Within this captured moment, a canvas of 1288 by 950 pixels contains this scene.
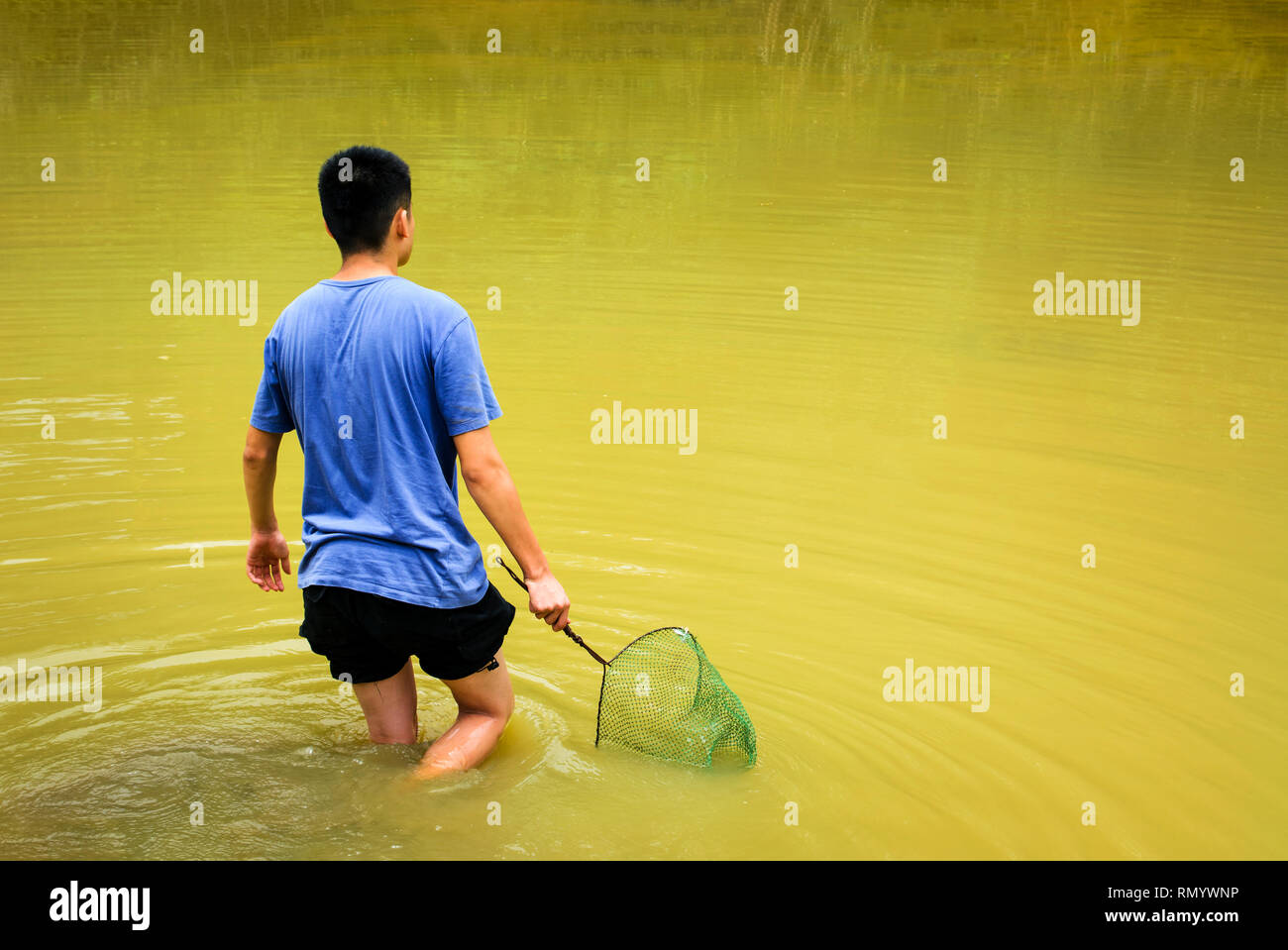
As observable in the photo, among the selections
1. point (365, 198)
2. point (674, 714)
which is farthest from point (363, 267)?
point (674, 714)

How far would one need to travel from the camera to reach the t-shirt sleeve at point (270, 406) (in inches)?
123

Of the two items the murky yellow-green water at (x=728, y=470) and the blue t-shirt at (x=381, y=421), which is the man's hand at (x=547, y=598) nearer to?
the blue t-shirt at (x=381, y=421)

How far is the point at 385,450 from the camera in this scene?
3010mm

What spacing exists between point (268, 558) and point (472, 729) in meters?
0.71

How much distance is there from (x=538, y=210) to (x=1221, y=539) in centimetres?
695

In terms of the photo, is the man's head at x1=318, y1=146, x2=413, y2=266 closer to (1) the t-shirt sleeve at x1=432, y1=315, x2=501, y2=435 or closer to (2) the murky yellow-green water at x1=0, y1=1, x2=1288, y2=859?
(1) the t-shirt sleeve at x1=432, y1=315, x2=501, y2=435

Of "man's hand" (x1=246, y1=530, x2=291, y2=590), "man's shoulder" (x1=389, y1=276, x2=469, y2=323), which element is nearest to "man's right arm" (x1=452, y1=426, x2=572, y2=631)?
"man's shoulder" (x1=389, y1=276, x2=469, y2=323)

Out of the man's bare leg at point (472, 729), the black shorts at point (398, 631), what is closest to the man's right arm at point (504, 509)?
the black shorts at point (398, 631)

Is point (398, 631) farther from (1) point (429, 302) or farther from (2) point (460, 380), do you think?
(1) point (429, 302)

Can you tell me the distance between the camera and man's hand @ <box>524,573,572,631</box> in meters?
3.07

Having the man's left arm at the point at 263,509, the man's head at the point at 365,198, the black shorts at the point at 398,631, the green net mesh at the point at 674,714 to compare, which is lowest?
the green net mesh at the point at 674,714

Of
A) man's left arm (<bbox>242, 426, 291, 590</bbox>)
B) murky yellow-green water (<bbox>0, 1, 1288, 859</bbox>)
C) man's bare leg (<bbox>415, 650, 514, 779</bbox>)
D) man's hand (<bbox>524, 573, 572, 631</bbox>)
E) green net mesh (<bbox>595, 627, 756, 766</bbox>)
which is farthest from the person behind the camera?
green net mesh (<bbox>595, 627, 756, 766</bbox>)
